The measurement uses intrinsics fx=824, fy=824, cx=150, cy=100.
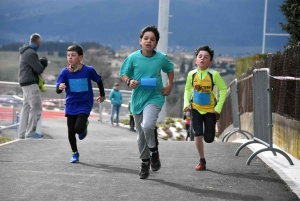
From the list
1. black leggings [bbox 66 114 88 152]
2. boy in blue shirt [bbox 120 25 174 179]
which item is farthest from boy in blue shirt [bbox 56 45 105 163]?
boy in blue shirt [bbox 120 25 174 179]

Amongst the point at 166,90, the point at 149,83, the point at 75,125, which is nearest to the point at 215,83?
the point at 166,90

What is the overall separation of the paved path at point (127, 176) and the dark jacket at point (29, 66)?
3.08 m

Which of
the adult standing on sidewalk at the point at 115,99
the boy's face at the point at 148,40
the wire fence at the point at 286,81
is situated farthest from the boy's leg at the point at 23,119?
the adult standing on sidewalk at the point at 115,99

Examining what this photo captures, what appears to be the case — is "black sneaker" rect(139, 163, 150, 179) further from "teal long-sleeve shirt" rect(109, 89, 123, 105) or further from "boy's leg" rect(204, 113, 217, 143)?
"teal long-sleeve shirt" rect(109, 89, 123, 105)

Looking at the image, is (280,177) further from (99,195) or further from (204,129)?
(99,195)

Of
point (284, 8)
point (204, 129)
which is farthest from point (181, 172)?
point (284, 8)

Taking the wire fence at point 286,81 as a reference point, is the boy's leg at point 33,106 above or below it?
below

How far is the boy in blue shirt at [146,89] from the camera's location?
8992 millimetres

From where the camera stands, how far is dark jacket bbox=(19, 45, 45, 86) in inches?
615

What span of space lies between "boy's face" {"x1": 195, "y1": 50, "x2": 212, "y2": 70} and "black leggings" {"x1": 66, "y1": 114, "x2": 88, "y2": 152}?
5.93 ft

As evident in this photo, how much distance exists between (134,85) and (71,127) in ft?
7.54

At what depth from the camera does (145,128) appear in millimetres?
8953

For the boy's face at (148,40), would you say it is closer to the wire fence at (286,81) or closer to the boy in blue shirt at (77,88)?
the boy in blue shirt at (77,88)

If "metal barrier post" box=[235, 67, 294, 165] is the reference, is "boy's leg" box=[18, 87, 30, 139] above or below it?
below
